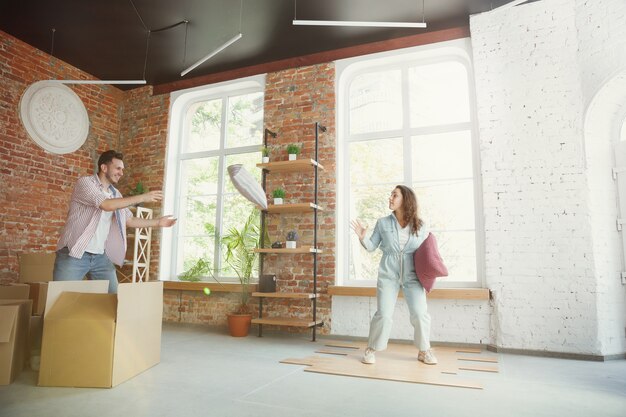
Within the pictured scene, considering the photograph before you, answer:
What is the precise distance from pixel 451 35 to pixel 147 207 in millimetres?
4837

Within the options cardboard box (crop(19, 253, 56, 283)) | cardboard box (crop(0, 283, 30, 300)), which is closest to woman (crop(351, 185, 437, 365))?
cardboard box (crop(0, 283, 30, 300))

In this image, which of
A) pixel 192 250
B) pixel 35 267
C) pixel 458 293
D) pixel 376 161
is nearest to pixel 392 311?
pixel 458 293

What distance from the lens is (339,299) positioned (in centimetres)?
487

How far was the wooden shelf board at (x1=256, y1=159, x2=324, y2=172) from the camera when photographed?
16.0 feet

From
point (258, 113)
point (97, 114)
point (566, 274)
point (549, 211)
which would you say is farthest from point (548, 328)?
point (97, 114)

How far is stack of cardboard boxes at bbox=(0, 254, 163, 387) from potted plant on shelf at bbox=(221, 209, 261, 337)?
1.88 m

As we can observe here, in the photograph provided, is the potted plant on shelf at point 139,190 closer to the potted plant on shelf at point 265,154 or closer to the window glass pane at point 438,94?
the potted plant on shelf at point 265,154

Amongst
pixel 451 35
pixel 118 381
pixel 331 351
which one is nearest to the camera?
pixel 118 381

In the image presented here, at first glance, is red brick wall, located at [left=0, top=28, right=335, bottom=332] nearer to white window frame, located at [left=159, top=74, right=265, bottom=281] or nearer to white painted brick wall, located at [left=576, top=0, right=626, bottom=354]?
white window frame, located at [left=159, top=74, right=265, bottom=281]

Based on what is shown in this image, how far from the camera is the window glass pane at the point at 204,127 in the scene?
6.36 metres

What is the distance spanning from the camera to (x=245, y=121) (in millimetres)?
6098

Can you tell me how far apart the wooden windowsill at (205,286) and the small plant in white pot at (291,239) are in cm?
83

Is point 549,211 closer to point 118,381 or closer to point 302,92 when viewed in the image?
point 302,92

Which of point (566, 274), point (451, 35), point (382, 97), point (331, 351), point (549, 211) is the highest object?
point (451, 35)
